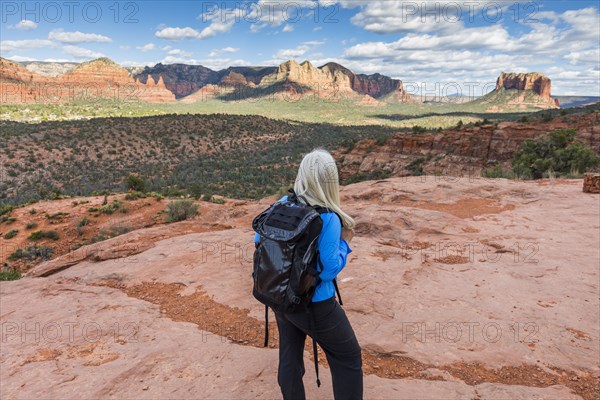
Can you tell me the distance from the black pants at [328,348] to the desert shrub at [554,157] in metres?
17.0

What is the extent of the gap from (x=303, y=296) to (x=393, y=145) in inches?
1239

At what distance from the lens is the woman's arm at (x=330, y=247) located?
7.14ft

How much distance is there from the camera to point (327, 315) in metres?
2.34

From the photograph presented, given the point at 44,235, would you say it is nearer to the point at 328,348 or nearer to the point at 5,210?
the point at 5,210

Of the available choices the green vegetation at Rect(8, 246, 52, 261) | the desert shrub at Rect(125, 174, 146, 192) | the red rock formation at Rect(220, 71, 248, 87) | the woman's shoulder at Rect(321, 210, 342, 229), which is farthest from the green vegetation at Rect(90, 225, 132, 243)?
the red rock formation at Rect(220, 71, 248, 87)

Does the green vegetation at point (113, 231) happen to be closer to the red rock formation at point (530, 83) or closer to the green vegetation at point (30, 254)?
the green vegetation at point (30, 254)

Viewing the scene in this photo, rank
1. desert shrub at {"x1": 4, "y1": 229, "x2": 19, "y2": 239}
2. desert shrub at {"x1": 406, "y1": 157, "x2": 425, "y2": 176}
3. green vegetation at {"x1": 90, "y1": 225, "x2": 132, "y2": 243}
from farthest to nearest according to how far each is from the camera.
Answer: desert shrub at {"x1": 406, "y1": 157, "x2": 425, "y2": 176}
desert shrub at {"x1": 4, "y1": 229, "x2": 19, "y2": 239}
green vegetation at {"x1": 90, "y1": 225, "x2": 132, "y2": 243}

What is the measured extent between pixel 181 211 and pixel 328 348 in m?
10.9

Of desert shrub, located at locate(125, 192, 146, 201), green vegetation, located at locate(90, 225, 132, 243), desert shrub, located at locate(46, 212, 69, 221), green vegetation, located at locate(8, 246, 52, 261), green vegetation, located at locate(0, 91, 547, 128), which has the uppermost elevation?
green vegetation, located at locate(0, 91, 547, 128)

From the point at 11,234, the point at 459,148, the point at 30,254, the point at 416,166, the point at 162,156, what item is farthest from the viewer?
the point at 162,156

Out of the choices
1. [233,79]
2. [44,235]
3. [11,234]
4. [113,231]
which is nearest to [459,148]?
[113,231]

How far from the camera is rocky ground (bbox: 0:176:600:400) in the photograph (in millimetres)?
3201

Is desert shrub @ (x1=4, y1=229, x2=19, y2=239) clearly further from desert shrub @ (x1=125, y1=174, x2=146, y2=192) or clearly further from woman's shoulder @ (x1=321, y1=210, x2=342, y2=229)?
woman's shoulder @ (x1=321, y1=210, x2=342, y2=229)

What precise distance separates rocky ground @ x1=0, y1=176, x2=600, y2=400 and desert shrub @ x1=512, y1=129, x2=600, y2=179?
11614 millimetres
